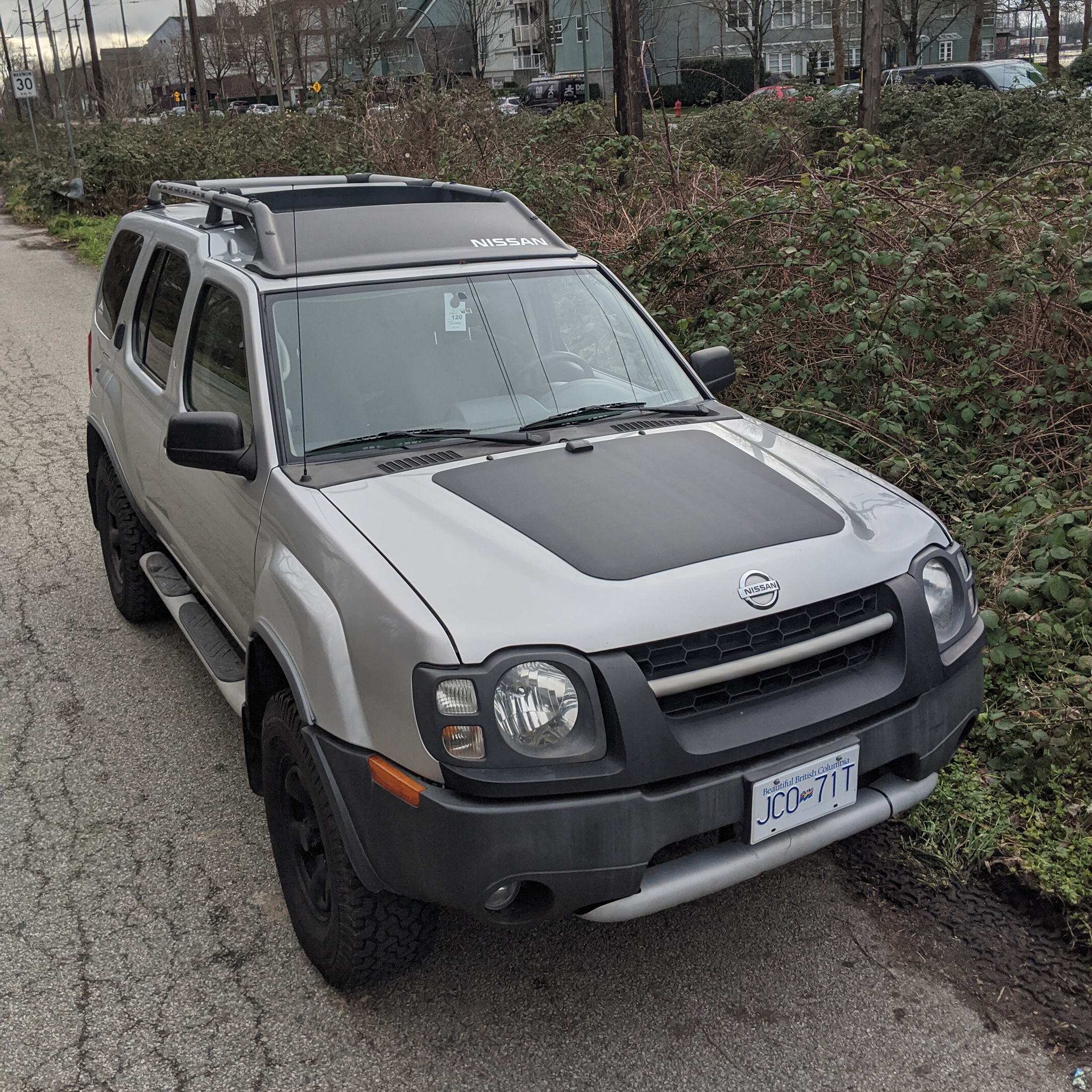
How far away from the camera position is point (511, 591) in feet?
8.38

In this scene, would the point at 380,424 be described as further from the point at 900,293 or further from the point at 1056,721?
the point at 900,293

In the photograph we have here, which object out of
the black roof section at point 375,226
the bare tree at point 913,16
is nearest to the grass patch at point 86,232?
the black roof section at point 375,226

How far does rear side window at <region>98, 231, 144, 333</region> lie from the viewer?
4.96 m

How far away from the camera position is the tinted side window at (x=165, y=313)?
4207 mm

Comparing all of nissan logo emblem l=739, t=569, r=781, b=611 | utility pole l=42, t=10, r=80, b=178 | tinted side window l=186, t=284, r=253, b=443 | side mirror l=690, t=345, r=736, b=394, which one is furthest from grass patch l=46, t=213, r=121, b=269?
nissan logo emblem l=739, t=569, r=781, b=611

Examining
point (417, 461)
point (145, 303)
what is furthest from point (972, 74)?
point (417, 461)

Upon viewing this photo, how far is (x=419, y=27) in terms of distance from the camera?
64.2 m

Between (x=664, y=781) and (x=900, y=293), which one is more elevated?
(x=900, y=293)

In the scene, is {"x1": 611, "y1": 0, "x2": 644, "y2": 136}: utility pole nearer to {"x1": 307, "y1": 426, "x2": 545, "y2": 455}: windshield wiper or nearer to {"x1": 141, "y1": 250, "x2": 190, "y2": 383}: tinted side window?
{"x1": 141, "y1": 250, "x2": 190, "y2": 383}: tinted side window

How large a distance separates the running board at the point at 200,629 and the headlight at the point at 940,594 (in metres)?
1.97

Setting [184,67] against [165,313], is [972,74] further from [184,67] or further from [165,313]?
[184,67]

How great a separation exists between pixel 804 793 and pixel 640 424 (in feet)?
4.63

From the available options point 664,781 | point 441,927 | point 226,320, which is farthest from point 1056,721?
point 226,320

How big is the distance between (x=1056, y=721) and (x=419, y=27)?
225ft
